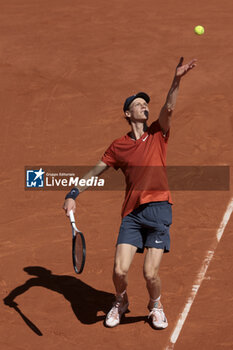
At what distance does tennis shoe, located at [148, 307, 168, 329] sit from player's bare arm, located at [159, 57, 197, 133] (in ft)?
7.26

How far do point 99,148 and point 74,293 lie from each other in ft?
15.4

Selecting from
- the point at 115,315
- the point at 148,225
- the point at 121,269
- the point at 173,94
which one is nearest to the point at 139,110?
the point at 173,94

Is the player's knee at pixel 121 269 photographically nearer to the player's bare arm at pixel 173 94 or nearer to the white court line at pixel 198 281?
the white court line at pixel 198 281

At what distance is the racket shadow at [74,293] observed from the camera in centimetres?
988

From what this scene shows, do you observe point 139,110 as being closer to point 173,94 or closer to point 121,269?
point 173,94

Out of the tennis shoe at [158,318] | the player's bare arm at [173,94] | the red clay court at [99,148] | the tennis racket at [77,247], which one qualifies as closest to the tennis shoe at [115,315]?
the red clay court at [99,148]

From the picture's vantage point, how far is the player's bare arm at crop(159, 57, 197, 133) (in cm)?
862

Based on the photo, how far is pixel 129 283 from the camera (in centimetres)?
1049

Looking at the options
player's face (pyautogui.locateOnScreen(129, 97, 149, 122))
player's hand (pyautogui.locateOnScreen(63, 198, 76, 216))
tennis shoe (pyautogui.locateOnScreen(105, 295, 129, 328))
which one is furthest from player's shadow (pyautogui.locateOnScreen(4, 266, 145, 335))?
player's face (pyautogui.locateOnScreen(129, 97, 149, 122))

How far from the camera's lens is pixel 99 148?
1455 centimetres

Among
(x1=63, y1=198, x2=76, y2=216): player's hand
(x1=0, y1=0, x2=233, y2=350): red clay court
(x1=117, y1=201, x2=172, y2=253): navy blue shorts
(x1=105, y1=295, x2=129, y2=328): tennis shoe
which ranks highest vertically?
(x1=63, y1=198, x2=76, y2=216): player's hand

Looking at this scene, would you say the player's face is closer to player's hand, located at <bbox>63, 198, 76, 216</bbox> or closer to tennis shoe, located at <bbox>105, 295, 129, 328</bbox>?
player's hand, located at <bbox>63, 198, 76, 216</bbox>

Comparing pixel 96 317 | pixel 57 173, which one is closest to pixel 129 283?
pixel 96 317

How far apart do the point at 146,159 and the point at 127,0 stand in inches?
517
